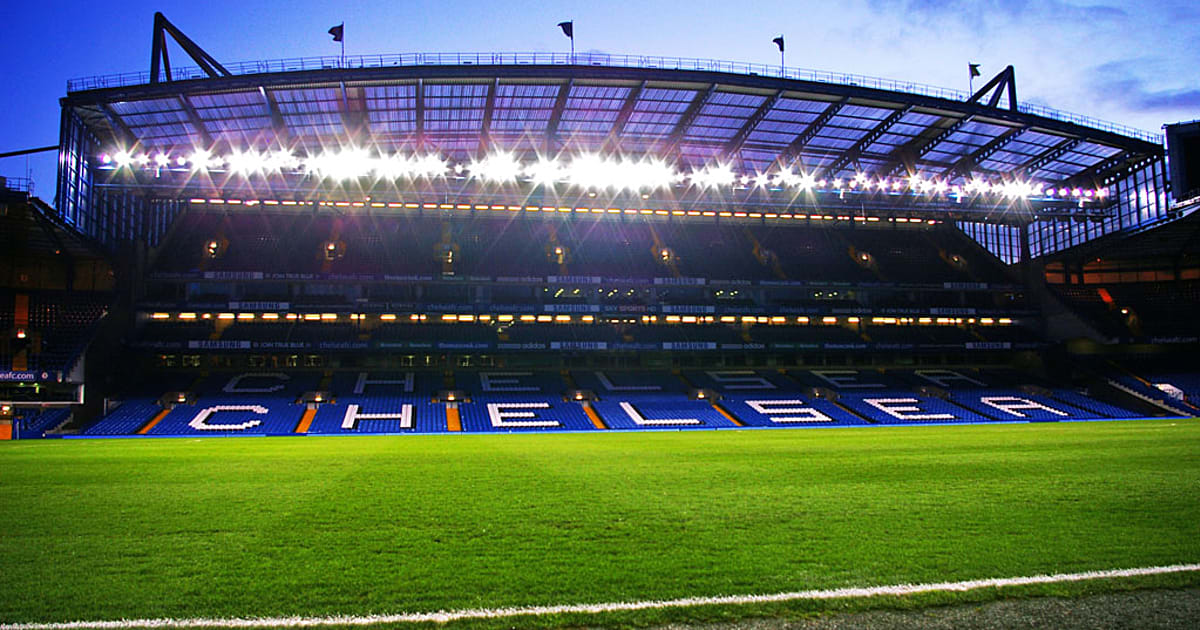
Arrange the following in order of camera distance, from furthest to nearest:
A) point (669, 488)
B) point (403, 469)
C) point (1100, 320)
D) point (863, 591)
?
point (1100, 320), point (403, 469), point (669, 488), point (863, 591)

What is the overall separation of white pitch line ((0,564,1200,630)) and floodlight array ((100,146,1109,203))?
32.6 metres

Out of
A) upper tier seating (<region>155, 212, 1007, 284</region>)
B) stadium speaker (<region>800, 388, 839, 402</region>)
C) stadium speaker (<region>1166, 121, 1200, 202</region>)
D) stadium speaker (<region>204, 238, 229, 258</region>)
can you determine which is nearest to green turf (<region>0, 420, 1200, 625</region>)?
stadium speaker (<region>1166, 121, 1200, 202</region>)

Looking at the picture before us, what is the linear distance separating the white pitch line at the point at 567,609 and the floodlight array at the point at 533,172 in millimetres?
32631

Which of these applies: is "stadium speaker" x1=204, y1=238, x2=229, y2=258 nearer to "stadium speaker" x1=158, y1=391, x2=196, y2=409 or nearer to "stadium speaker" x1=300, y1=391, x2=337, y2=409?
"stadium speaker" x1=158, y1=391, x2=196, y2=409

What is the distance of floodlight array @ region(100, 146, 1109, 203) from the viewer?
35.3 m

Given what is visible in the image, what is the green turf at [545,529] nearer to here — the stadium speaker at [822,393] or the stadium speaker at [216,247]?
the stadium speaker at [822,393]

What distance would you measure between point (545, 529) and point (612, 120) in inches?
1399

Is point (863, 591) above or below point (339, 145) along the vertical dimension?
below

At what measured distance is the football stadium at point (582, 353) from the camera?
301 inches

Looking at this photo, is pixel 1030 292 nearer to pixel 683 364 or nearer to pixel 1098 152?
pixel 1098 152

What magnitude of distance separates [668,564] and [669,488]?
498 cm

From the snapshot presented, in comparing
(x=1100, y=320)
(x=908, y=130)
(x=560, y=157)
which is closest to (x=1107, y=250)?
(x=1100, y=320)

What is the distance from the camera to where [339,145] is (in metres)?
44.0

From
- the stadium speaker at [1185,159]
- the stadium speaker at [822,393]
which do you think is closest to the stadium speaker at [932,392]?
the stadium speaker at [822,393]
